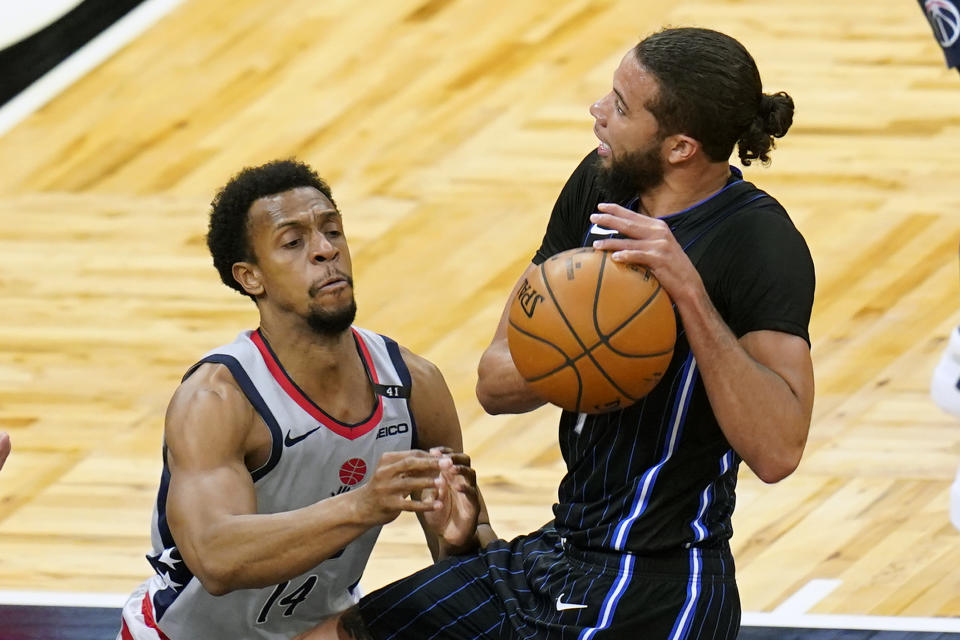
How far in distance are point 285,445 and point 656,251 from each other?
102cm

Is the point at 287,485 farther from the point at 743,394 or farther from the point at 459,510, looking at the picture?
the point at 743,394

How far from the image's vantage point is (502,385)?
3.80 meters

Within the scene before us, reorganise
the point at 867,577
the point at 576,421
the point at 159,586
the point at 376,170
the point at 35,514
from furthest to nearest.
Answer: the point at 376,170
the point at 35,514
the point at 867,577
the point at 159,586
the point at 576,421

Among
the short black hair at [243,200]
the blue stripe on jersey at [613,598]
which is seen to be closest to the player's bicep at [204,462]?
the short black hair at [243,200]

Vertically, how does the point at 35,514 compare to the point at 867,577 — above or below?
above

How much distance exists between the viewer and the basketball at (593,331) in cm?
340

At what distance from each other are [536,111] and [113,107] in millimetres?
2049

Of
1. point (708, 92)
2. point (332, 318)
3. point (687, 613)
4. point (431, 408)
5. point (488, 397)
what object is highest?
point (708, 92)

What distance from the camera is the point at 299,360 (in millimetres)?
3918

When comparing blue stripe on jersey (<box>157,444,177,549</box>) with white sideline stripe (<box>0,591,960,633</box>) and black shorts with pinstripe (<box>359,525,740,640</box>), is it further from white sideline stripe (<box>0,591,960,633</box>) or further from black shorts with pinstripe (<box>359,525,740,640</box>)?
white sideline stripe (<box>0,591,960,633</box>)

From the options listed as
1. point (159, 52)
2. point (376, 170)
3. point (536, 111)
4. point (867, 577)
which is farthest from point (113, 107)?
point (867, 577)

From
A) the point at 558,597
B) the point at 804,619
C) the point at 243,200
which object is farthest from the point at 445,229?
the point at 558,597

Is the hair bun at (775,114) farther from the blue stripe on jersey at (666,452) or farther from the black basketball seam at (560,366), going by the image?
the black basketball seam at (560,366)

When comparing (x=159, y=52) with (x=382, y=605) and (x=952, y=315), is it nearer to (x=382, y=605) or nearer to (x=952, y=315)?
(x=952, y=315)
